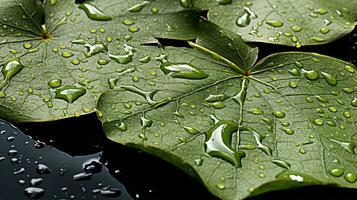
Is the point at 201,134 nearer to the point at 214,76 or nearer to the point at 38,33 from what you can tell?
the point at 214,76

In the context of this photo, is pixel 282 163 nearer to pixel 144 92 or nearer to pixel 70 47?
pixel 144 92

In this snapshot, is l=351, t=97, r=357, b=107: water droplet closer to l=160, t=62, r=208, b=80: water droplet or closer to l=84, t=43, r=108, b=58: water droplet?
l=160, t=62, r=208, b=80: water droplet

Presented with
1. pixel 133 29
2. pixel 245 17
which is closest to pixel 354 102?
pixel 245 17

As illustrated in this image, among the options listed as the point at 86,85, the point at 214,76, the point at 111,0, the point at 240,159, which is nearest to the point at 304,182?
the point at 240,159

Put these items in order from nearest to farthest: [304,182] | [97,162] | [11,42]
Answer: [304,182] → [97,162] → [11,42]

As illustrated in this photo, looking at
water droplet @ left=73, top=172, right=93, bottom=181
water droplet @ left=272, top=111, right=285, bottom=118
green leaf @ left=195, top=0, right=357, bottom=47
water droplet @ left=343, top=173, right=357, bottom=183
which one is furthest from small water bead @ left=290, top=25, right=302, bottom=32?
water droplet @ left=73, top=172, right=93, bottom=181

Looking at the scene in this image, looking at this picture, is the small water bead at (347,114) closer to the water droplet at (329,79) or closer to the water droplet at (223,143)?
the water droplet at (329,79)
